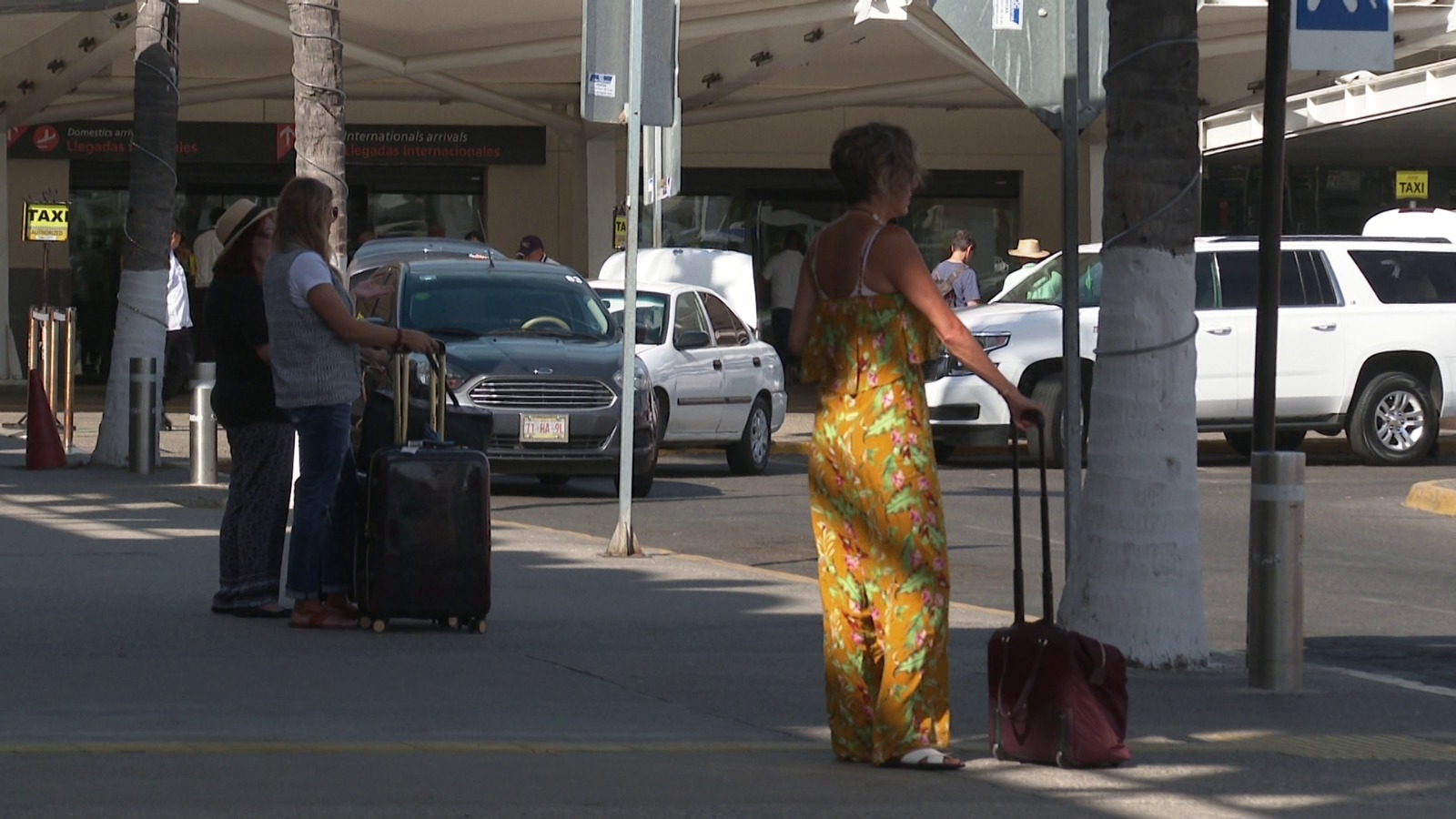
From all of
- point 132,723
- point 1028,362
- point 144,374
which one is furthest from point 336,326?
point 1028,362

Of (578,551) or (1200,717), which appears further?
(578,551)

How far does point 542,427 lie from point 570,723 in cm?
825

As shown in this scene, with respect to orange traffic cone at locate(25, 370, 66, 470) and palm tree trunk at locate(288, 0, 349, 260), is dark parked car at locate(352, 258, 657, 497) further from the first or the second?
orange traffic cone at locate(25, 370, 66, 470)

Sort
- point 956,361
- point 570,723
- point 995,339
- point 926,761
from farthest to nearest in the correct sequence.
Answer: point 995,339 < point 956,361 < point 570,723 < point 926,761

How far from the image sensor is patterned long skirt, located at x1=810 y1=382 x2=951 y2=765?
6156 millimetres

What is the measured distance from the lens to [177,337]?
21.8 meters

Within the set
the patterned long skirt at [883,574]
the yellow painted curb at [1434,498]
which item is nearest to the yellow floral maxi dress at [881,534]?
the patterned long skirt at [883,574]

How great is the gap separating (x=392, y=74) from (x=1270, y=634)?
22.4 meters

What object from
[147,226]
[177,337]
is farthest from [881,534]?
[177,337]

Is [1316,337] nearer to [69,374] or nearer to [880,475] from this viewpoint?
[69,374]

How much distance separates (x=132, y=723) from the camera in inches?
262

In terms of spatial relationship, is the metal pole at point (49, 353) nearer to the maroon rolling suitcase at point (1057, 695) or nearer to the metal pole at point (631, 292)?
the metal pole at point (631, 292)

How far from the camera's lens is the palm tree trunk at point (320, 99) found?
14328 mm

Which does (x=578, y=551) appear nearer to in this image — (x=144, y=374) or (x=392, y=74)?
(x=144, y=374)
